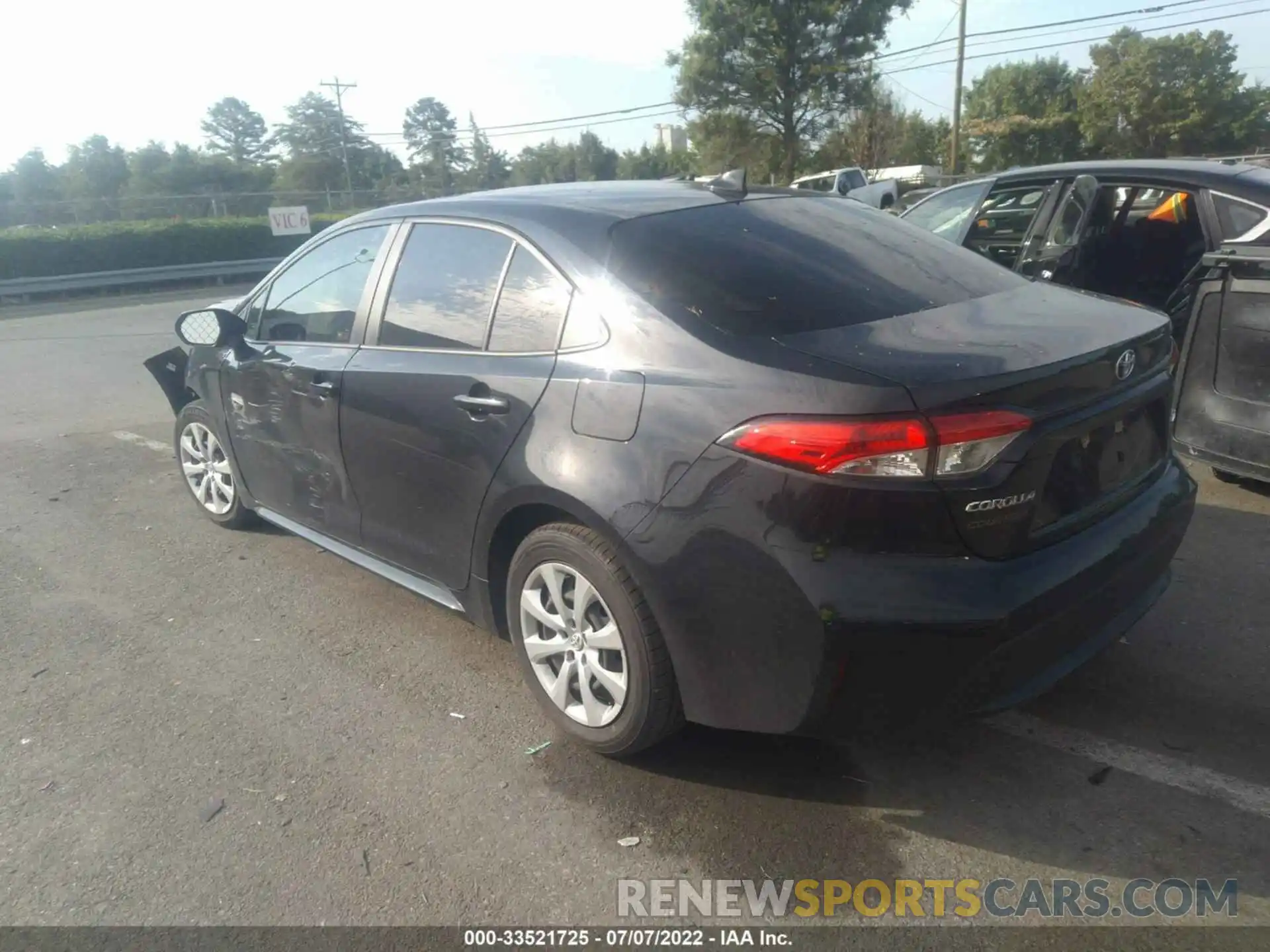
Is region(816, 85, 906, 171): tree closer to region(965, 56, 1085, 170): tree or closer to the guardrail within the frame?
region(965, 56, 1085, 170): tree

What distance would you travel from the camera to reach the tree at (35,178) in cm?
5334

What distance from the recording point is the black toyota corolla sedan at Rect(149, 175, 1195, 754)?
2.36 meters

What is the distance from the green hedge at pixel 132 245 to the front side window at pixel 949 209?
23.0 metres

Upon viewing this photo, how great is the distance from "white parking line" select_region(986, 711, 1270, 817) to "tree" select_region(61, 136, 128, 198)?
2455 inches

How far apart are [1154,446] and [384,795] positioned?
8.49 feet

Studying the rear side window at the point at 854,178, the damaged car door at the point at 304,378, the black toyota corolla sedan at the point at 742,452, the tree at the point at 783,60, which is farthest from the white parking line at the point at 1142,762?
the tree at the point at 783,60

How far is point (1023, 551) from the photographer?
2.47 meters

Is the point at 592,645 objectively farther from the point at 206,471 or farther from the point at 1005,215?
the point at 1005,215

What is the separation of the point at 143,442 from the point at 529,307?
5569 millimetres

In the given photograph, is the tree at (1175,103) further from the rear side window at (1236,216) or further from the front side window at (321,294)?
the front side window at (321,294)

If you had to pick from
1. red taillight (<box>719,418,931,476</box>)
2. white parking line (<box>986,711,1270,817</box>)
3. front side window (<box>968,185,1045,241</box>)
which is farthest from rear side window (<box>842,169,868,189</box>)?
red taillight (<box>719,418,931,476</box>)

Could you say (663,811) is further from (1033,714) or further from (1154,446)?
(1154,446)

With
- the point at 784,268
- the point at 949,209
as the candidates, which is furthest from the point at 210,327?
the point at 949,209

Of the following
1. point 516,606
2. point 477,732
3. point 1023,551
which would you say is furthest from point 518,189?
point 1023,551
